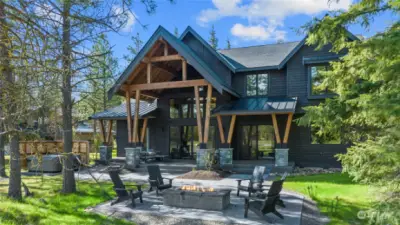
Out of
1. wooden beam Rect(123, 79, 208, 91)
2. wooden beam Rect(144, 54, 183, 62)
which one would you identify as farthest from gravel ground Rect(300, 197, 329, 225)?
wooden beam Rect(144, 54, 183, 62)

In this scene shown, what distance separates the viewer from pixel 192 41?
1733 cm

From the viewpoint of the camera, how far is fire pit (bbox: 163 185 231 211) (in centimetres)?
680

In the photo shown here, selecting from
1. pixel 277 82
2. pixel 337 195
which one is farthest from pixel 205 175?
pixel 277 82

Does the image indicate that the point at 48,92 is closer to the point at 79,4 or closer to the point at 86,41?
the point at 86,41

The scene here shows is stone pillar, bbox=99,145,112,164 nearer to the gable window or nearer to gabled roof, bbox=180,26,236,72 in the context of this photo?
gabled roof, bbox=180,26,236,72

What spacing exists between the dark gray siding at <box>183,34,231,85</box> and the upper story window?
1097 mm

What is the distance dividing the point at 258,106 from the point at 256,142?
2617 millimetres

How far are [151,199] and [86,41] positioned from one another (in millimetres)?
5063

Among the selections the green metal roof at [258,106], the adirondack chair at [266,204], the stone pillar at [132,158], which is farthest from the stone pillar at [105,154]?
the adirondack chair at [266,204]

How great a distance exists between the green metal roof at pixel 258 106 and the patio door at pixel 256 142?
1.48m

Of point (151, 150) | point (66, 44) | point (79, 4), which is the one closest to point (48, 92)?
point (66, 44)

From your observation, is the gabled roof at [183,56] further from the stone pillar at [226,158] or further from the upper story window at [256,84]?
the upper story window at [256,84]

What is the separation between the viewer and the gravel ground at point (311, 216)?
6227mm

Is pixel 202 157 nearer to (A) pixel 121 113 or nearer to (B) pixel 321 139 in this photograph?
(B) pixel 321 139
